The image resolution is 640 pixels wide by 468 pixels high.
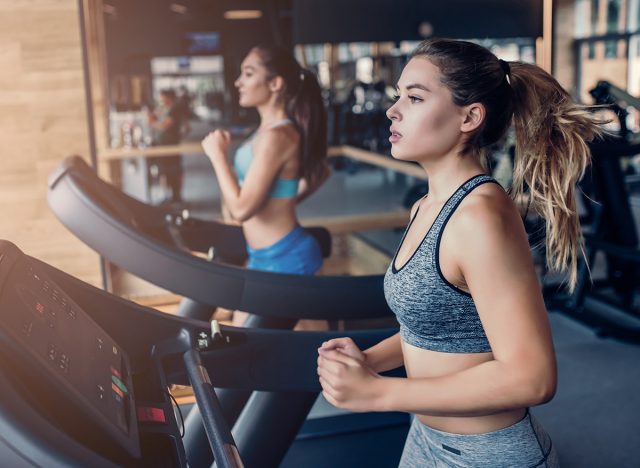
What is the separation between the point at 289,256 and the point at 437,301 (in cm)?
149

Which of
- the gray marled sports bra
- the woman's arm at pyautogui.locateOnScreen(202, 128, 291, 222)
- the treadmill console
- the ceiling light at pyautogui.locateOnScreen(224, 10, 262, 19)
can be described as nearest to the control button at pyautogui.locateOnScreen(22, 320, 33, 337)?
the treadmill console

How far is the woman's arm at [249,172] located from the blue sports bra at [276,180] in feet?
0.16

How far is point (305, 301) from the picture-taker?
1903 millimetres

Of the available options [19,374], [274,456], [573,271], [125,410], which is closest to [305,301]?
[274,456]

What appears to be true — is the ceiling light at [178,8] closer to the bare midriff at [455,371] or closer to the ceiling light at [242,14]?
the ceiling light at [242,14]

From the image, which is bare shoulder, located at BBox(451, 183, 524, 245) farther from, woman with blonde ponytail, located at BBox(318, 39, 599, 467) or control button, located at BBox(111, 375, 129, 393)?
control button, located at BBox(111, 375, 129, 393)

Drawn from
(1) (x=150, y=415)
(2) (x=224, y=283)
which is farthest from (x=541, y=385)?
(2) (x=224, y=283)

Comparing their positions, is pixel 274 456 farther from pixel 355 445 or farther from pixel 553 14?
Result: pixel 553 14

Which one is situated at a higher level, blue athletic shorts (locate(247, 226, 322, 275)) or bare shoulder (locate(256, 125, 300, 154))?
bare shoulder (locate(256, 125, 300, 154))

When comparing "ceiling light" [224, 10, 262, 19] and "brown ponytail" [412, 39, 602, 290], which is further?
"ceiling light" [224, 10, 262, 19]

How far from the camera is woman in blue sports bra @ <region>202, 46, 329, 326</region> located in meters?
2.51

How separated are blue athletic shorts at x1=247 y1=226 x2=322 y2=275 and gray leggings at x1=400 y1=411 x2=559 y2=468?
1.39 meters

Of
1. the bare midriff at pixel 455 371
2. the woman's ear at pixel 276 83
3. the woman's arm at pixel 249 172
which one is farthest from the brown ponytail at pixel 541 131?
the woman's ear at pixel 276 83

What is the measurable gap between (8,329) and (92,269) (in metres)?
1.98
